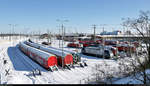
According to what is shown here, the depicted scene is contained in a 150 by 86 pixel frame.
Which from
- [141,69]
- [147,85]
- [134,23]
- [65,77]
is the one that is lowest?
[65,77]

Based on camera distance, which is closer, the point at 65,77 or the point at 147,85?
the point at 147,85

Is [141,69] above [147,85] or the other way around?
above

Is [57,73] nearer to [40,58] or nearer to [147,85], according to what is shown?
[40,58]

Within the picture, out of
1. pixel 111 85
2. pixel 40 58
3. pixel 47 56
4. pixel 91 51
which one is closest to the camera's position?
pixel 111 85

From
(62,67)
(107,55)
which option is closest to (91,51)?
(107,55)

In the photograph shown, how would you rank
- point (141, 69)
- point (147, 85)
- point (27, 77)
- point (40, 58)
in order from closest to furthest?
point (147, 85) < point (141, 69) < point (27, 77) < point (40, 58)

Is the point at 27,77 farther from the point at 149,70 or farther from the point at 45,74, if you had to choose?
the point at 149,70

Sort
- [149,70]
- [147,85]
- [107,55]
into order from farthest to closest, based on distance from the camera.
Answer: [107,55], [149,70], [147,85]

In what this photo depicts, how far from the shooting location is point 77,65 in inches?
852

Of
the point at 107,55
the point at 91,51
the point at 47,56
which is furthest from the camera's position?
the point at 91,51

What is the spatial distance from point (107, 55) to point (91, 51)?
4.71m

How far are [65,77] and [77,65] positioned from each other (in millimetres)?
6099

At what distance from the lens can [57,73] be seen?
17.3 m

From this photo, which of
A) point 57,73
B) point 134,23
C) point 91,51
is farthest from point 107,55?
point 134,23
